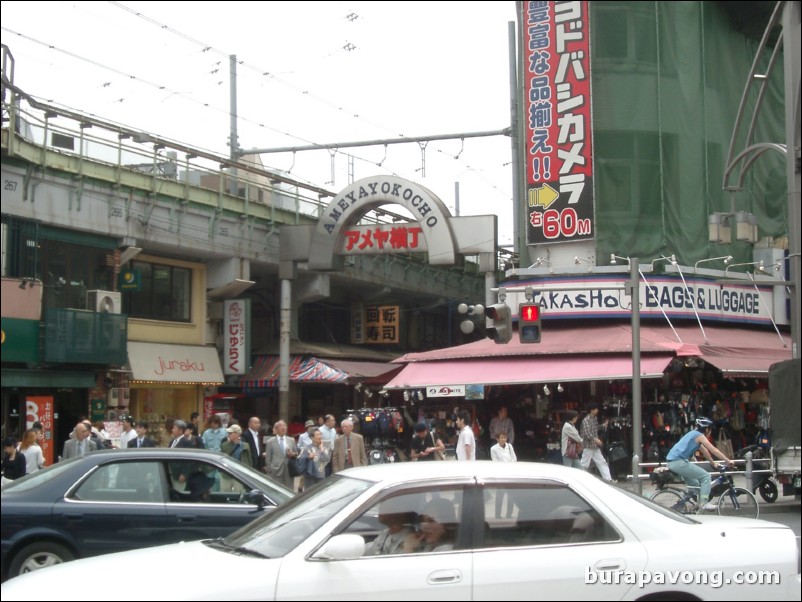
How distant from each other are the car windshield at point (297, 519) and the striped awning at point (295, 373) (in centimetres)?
2436

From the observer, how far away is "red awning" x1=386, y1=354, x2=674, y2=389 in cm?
2294

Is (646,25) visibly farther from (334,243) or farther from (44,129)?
(44,129)

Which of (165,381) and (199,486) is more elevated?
(165,381)

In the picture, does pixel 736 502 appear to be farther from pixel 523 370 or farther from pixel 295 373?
pixel 295 373

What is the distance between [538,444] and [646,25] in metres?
11.5

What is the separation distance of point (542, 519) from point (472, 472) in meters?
0.53

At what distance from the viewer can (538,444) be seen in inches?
1027

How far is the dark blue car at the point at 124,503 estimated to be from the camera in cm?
971

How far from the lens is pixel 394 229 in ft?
92.4

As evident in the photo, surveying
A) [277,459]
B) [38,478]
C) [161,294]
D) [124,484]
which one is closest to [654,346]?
[277,459]

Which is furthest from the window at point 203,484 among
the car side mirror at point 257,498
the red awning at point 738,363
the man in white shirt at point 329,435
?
the red awning at point 738,363

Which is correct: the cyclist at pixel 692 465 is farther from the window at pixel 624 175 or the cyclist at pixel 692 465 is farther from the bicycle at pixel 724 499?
the window at pixel 624 175

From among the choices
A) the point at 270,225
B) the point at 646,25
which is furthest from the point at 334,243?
the point at 646,25

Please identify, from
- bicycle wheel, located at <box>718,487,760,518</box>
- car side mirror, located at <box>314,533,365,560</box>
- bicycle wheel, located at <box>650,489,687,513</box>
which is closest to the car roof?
car side mirror, located at <box>314,533,365,560</box>
